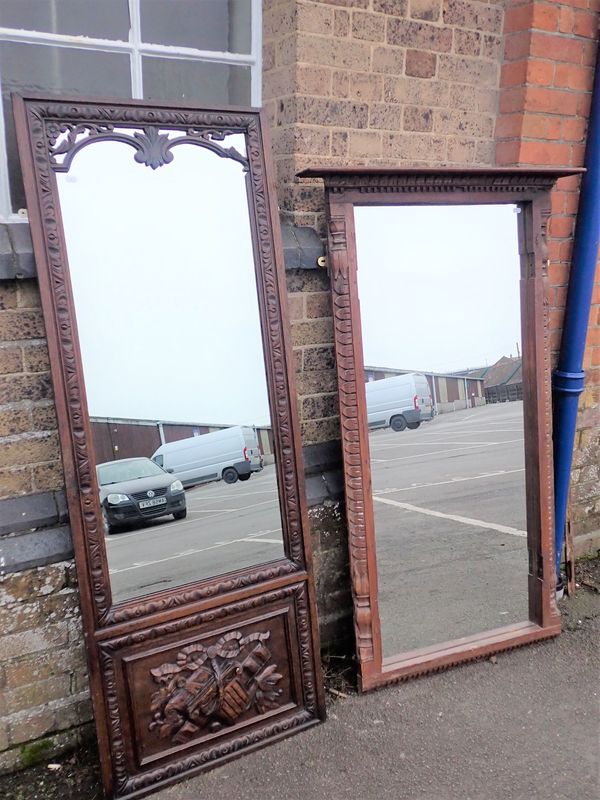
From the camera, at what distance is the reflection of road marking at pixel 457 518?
2.82m

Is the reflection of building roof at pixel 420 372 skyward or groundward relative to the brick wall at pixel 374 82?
groundward

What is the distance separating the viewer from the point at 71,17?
2.33 meters

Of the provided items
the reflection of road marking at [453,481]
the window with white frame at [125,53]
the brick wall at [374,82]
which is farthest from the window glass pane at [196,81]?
the reflection of road marking at [453,481]

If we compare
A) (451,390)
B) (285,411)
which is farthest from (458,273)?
(285,411)

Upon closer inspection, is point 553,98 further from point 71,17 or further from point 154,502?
point 154,502

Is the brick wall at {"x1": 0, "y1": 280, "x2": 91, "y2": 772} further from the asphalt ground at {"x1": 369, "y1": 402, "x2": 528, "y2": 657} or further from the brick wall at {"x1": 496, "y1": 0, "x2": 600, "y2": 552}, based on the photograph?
the brick wall at {"x1": 496, "y1": 0, "x2": 600, "y2": 552}

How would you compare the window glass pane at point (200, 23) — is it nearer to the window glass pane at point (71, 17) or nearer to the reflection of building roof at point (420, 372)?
the window glass pane at point (71, 17)

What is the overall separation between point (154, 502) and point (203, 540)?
0.80 ft

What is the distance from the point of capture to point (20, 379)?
2.24m

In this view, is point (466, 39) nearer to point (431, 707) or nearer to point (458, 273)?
point (458, 273)

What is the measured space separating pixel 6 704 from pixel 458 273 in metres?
2.52

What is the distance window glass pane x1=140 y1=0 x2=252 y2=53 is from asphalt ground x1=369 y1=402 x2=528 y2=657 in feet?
5.76

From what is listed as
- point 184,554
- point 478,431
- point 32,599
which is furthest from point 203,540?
point 478,431

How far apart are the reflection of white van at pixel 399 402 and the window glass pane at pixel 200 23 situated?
154cm
